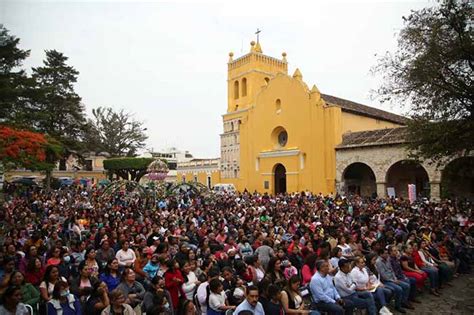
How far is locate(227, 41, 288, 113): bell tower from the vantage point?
1524 inches

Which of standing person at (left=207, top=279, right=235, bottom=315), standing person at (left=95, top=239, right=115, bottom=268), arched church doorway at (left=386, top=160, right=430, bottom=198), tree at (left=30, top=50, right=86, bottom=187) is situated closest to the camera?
standing person at (left=207, top=279, right=235, bottom=315)

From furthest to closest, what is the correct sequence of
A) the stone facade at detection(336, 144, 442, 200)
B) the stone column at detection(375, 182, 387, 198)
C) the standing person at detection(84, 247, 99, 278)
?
the stone column at detection(375, 182, 387, 198) < the stone facade at detection(336, 144, 442, 200) < the standing person at detection(84, 247, 99, 278)

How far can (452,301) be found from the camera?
7324mm

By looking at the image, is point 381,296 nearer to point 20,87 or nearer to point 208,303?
point 208,303

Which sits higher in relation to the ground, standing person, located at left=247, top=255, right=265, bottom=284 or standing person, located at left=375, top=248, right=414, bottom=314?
standing person, located at left=247, top=255, right=265, bottom=284

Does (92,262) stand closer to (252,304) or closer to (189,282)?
(189,282)

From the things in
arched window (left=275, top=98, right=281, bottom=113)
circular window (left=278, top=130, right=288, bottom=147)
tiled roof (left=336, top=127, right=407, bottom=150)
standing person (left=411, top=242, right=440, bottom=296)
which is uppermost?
arched window (left=275, top=98, right=281, bottom=113)

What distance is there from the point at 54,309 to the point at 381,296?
525cm

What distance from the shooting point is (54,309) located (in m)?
4.81

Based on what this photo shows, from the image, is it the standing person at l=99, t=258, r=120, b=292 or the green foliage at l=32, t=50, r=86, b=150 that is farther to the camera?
the green foliage at l=32, t=50, r=86, b=150

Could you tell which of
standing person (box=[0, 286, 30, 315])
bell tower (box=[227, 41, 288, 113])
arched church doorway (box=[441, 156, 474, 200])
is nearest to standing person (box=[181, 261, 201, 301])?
standing person (box=[0, 286, 30, 315])

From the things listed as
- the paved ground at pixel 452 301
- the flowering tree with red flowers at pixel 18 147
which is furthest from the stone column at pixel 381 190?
the flowering tree with red flowers at pixel 18 147

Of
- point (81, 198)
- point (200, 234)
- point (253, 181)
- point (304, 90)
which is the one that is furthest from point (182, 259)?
point (253, 181)

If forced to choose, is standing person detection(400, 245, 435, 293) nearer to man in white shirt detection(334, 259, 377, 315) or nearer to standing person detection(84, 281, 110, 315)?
man in white shirt detection(334, 259, 377, 315)
